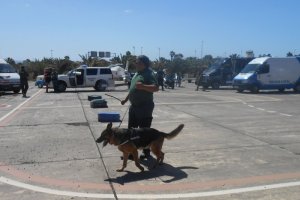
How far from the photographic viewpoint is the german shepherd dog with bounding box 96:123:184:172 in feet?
22.6

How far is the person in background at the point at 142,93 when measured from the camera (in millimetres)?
7393

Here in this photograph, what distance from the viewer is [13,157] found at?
8391 millimetres

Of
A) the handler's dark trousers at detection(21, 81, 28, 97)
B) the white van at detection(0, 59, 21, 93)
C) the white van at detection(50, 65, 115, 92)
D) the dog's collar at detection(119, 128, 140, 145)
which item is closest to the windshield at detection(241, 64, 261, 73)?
the white van at detection(50, 65, 115, 92)

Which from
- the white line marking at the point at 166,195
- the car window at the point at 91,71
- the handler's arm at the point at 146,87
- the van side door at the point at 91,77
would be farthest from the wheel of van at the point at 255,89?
the white line marking at the point at 166,195

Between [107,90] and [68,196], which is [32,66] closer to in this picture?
[107,90]

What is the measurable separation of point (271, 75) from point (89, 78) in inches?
508

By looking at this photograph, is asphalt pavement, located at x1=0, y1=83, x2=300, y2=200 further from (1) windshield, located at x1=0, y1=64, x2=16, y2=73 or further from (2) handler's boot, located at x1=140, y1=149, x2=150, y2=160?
(1) windshield, located at x1=0, y1=64, x2=16, y2=73

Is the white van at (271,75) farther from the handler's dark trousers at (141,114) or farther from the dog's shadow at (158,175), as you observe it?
the dog's shadow at (158,175)

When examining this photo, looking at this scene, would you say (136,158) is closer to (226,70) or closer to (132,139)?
(132,139)

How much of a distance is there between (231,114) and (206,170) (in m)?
8.21

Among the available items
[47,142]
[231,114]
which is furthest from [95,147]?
[231,114]

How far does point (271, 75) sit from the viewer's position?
29859mm

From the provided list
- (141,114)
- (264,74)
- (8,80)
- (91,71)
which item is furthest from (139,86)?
(91,71)

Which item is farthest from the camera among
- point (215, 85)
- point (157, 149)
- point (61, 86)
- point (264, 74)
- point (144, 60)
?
point (215, 85)
